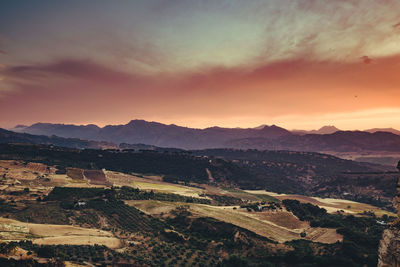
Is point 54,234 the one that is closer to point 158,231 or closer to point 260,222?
point 158,231

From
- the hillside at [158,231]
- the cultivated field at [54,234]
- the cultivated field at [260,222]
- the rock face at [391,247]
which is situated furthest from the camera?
the cultivated field at [260,222]

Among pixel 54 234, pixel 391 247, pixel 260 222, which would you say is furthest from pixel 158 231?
pixel 391 247

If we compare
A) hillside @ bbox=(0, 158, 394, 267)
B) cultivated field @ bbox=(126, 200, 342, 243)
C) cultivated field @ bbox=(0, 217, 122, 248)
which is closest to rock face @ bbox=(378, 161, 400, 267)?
hillside @ bbox=(0, 158, 394, 267)

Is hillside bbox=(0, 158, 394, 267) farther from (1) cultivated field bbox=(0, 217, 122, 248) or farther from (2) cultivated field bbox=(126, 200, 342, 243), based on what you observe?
(2) cultivated field bbox=(126, 200, 342, 243)

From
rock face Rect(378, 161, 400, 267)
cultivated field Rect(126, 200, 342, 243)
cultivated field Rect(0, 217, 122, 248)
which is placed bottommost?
cultivated field Rect(126, 200, 342, 243)

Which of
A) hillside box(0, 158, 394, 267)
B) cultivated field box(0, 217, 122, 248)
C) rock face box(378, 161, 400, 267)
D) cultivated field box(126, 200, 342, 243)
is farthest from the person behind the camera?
cultivated field box(126, 200, 342, 243)

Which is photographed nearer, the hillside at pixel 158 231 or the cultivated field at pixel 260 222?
the hillside at pixel 158 231

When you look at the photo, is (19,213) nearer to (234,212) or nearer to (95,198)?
(95,198)

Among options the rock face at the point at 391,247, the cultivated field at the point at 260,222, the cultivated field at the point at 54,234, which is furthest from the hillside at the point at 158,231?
the rock face at the point at 391,247

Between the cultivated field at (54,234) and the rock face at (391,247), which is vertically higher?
the rock face at (391,247)

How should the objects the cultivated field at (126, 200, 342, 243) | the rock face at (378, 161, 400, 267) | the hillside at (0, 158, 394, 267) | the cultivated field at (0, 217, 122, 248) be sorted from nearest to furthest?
the rock face at (378, 161, 400, 267)
the hillside at (0, 158, 394, 267)
the cultivated field at (0, 217, 122, 248)
the cultivated field at (126, 200, 342, 243)

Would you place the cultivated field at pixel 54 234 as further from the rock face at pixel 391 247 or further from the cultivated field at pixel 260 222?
the rock face at pixel 391 247
